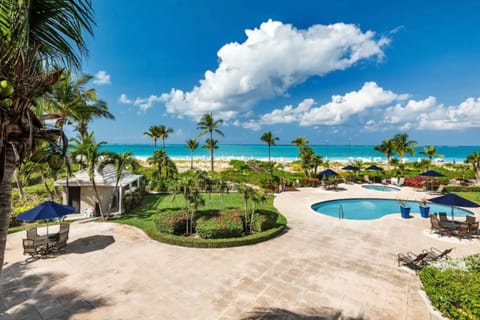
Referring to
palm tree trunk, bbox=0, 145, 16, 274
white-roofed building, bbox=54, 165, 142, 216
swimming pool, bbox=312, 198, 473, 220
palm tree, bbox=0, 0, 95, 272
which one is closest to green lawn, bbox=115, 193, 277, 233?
white-roofed building, bbox=54, 165, 142, 216

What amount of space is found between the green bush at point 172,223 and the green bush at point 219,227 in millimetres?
867

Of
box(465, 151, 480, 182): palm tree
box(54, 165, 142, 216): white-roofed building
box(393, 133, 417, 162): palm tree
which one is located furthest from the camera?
box(393, 133, 417, 162): palm tree

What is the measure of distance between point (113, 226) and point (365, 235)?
12880mm

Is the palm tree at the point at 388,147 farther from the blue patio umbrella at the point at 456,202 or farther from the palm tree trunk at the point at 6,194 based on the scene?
the palm tree trunk at the point at 6,194

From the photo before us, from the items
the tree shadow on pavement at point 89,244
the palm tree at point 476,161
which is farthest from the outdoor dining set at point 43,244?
the palm tree at point 476,161

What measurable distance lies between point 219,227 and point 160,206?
838 cm

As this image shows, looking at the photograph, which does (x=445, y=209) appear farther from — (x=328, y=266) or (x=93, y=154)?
(x=93, y=154)

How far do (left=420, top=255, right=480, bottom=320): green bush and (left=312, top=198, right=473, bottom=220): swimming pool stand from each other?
9526mm

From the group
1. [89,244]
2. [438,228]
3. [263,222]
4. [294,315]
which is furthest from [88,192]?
[438,228]

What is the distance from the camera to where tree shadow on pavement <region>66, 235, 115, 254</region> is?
9.59 m

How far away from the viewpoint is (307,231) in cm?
1193

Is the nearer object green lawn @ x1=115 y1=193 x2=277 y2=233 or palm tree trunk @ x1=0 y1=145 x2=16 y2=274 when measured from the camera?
palm tree trunk @ x1=0 y1=145 x2=16 y2=274

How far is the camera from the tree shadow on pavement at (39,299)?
18.9 ft

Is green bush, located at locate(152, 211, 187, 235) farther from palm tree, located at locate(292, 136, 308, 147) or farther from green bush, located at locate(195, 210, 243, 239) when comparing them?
palm tree, located at locate(292, 136, 308, 147)
